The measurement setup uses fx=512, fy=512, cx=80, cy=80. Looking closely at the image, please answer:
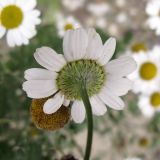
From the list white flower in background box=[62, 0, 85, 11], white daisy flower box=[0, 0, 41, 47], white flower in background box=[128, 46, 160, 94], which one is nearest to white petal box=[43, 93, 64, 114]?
white daisy flower box=[0, 0, 41, 47]

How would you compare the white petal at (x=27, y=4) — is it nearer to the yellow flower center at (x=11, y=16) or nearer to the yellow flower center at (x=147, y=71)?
the yellow flower center at (x=11, y=16)

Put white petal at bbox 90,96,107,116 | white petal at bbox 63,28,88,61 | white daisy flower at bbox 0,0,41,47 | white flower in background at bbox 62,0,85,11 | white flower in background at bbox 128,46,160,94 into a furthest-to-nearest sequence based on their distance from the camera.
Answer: white flower in background at bbox 62,0,85,11, white flower in background at bbox 128,46,160,94, white daisy flower at bbox 0,0,41,47, white petal at bbox 90,96,107,116, white petal at bbox 63,28,88,61

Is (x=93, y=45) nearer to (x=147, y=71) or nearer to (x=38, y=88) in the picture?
(x=38, y=88)

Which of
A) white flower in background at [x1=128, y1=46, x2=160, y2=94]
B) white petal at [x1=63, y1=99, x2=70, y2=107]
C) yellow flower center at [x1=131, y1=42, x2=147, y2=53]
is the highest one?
white petal at [x1=63, y1=99, x2=70, y2=107]

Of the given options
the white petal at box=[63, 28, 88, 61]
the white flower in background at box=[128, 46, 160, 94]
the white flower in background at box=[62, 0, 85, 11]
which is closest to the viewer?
the white petal at box=[63, 28, 88, 61]

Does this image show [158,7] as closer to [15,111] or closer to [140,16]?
[15,111]

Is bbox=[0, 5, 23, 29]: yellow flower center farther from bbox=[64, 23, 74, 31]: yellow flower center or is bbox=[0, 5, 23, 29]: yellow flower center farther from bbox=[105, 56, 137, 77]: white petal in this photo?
bbox=[105, 56, 137, 77]: white petal

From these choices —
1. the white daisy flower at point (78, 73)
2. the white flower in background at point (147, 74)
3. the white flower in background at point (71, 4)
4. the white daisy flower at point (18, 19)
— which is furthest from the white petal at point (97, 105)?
the white flower in background at point (71, 4)

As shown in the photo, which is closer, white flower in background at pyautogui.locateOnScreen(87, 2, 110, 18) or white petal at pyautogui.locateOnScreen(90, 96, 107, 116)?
white petal at pyautogui.locateOnScreen(90, 96, 107, 116)

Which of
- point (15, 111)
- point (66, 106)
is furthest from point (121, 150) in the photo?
point (66, 106)
